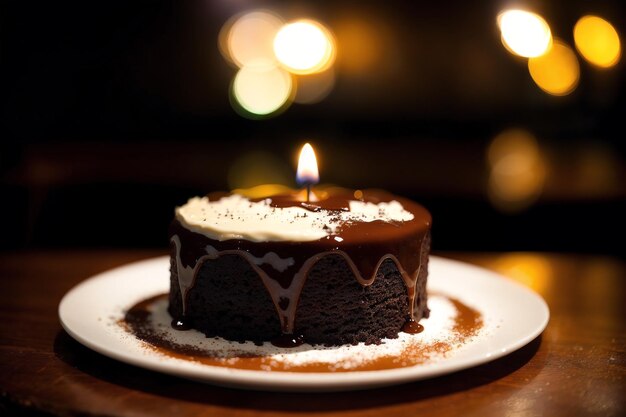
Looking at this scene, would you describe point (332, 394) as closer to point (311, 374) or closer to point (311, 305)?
point (311, 374)

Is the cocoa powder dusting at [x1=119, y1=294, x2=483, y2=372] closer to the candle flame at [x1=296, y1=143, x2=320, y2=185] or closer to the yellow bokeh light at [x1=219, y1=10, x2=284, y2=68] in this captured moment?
the candle flame at [x1=296, y1=143, x2=320, y2=185]

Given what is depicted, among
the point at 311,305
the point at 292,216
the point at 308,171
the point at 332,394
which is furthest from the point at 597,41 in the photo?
the point at 332,394

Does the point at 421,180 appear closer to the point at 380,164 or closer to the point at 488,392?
the point at 380,164

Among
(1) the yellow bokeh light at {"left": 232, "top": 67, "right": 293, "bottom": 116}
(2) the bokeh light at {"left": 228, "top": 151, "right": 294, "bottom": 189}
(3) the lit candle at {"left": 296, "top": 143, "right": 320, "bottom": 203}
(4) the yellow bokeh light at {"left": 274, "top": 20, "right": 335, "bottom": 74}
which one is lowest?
(2) the bokeh light at {"left": 228, "top": 151, "right": 294, "bottom": 189}

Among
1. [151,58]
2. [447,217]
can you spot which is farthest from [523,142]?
[151,58]

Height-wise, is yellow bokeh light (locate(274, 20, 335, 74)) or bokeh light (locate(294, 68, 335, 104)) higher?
yellow bokeh light (locate(274, 20, 335, 74))

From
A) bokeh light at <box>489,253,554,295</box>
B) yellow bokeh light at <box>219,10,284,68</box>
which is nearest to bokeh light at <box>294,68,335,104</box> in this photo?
yellow bokeh light at <box>219,10,284,68</box>

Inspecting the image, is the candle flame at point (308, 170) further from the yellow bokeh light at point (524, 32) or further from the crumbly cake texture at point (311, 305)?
the yellow bokeh light at point (524, 32)

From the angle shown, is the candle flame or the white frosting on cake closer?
the white frosting on cake
